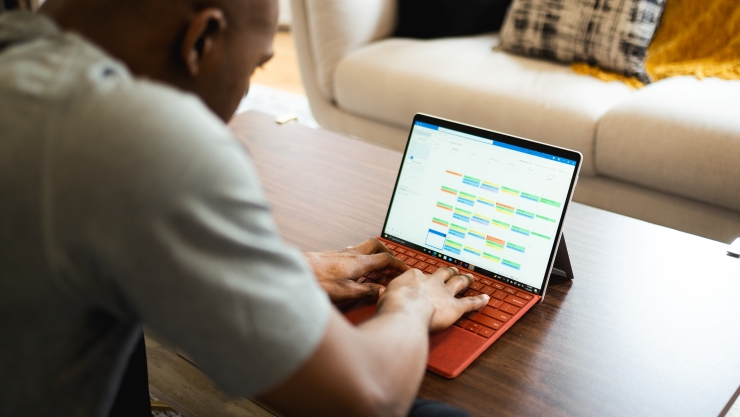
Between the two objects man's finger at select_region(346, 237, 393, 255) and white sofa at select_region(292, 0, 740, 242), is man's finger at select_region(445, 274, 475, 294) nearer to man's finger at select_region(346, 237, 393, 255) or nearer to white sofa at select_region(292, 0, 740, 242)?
man's finger at select_region(346, 237, 393, 255)

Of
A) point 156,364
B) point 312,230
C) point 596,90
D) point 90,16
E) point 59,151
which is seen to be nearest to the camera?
point 59,151

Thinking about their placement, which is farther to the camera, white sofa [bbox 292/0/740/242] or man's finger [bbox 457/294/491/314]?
white sofa [bbox 292/0/740/242]

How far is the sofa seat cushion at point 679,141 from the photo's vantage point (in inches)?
65.9

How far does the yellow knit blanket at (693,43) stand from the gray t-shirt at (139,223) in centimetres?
181

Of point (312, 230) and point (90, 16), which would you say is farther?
point (312, 230)

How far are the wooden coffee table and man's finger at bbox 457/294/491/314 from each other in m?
0.05

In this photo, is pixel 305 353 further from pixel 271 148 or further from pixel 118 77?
pixel 271 148

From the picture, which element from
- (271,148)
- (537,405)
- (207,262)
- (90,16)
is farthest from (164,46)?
(271,148)

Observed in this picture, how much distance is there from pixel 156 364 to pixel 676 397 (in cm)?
72

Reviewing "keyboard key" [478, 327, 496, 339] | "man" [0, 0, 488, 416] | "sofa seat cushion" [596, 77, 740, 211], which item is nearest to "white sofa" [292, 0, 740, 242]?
"sofa seat cushion" [596, 77, 740, 211]

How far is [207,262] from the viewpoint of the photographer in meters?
0.47

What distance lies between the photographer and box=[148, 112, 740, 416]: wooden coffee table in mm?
748

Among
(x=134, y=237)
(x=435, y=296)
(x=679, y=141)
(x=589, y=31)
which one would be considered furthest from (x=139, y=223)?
(x=589, y=31)

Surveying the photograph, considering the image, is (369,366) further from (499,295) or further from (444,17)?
(444,17)
